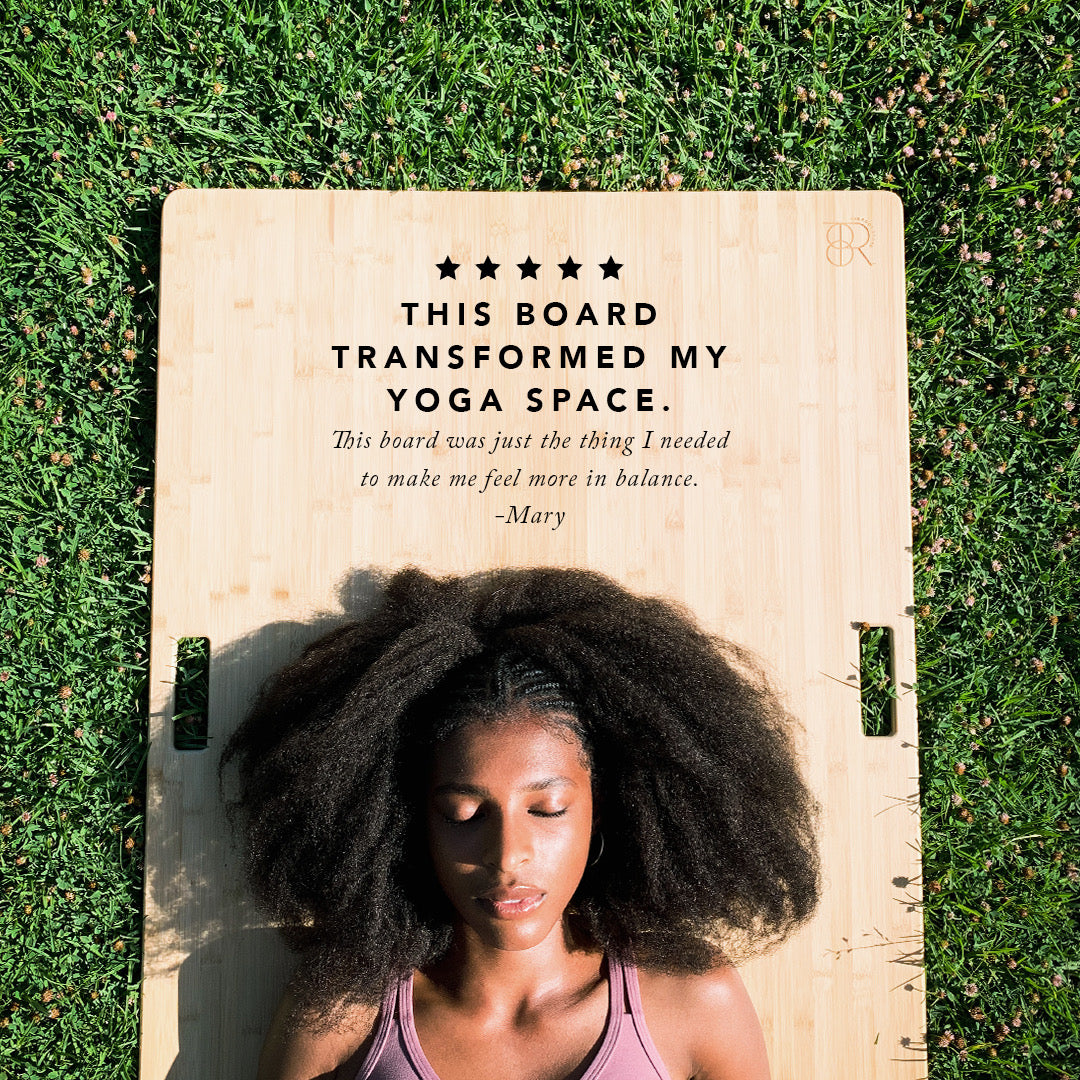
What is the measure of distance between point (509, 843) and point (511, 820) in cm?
4

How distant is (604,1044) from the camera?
1.81 m

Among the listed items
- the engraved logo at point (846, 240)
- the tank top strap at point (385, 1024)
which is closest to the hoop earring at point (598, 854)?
the tank top strap at point (385, 1024)

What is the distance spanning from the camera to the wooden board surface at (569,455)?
7.09ft

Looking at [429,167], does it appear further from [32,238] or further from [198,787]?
[198,787]

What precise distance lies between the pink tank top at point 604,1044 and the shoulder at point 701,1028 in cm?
3

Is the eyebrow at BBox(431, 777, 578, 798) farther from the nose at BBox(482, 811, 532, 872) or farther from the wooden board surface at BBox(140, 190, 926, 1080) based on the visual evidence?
the wooden board surface at BBox(140, 190, 926, 1080)

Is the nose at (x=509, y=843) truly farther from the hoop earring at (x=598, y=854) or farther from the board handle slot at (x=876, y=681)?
the board handle slot at (x=876, y=681)

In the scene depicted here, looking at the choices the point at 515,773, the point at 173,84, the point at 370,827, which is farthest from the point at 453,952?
the point at 173,84

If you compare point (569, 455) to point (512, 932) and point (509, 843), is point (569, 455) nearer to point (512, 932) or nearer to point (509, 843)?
point (509, 843)

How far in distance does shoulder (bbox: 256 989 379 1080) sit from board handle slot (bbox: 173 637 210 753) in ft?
2.04

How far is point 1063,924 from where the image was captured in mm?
2207

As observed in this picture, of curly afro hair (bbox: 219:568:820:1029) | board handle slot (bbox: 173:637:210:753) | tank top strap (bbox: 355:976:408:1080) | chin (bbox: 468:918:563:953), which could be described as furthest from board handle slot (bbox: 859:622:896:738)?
board handle slot (bbox: 173:637:210:753)

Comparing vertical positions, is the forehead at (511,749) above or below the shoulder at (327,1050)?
above

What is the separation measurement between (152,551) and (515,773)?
1.01 m
